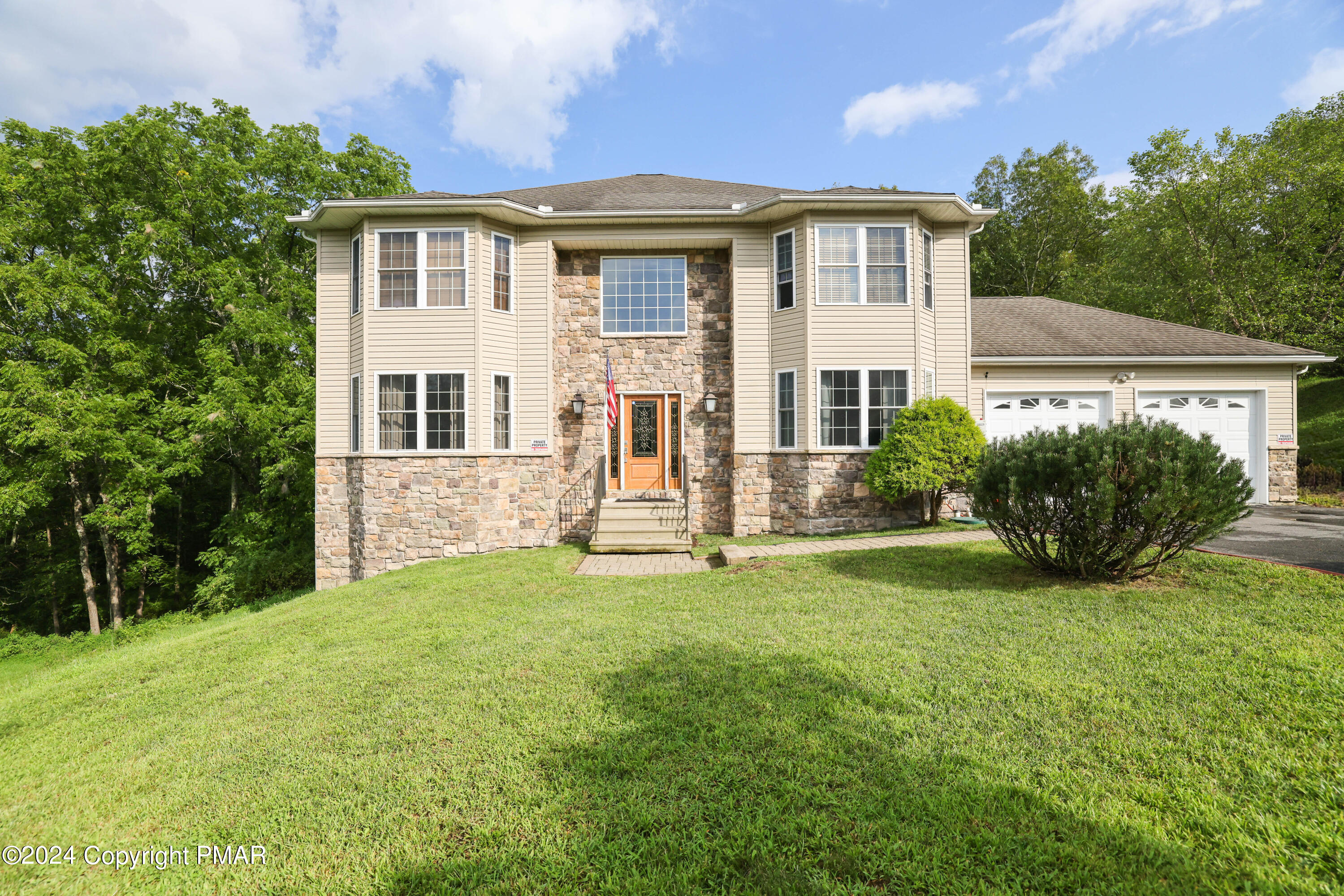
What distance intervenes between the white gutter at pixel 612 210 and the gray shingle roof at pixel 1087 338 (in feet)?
9.49

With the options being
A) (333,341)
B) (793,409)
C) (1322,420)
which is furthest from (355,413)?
(1322,420)

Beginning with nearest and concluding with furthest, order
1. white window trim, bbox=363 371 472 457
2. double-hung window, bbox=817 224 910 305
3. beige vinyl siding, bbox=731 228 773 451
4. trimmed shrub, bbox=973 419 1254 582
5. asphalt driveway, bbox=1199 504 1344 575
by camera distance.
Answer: trimmed shrub, bbox=973 419 1254 582, asphalt driveway, bbox=1199 504 1344 575, white window trim, bbox=363 371 472 457, double-hung window, bbox=817 224 910 305, beige vinyl siding, bbox=731 228 773 451

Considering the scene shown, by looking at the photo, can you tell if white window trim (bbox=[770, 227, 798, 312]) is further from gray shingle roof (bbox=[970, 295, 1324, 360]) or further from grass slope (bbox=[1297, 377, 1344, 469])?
grass slope (bbox=[1297, 377, 1344, 469])

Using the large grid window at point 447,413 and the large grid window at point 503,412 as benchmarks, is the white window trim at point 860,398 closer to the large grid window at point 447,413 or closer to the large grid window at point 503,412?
the large grid window at point 503,412

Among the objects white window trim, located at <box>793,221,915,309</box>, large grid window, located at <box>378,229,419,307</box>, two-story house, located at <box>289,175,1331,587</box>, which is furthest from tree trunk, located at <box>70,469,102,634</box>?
white window trim, located at <box>793,221,915,309</box>

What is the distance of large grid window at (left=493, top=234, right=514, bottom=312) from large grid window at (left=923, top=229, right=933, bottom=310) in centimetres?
854

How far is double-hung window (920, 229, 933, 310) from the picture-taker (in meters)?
10.8

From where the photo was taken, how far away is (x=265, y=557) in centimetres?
1348

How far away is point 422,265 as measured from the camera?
10.2 metres

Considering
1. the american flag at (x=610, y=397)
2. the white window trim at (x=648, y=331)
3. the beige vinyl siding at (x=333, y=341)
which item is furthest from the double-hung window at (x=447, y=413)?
the white window trim at (x=648, y=331)

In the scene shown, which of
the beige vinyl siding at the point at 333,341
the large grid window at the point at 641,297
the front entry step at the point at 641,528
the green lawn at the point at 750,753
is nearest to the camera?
the green lawn at the point at 750,753

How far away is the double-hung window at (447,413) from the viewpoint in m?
10.2

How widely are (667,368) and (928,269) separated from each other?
582 centimetres

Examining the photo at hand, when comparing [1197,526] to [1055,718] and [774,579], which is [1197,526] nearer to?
[1055,718]
